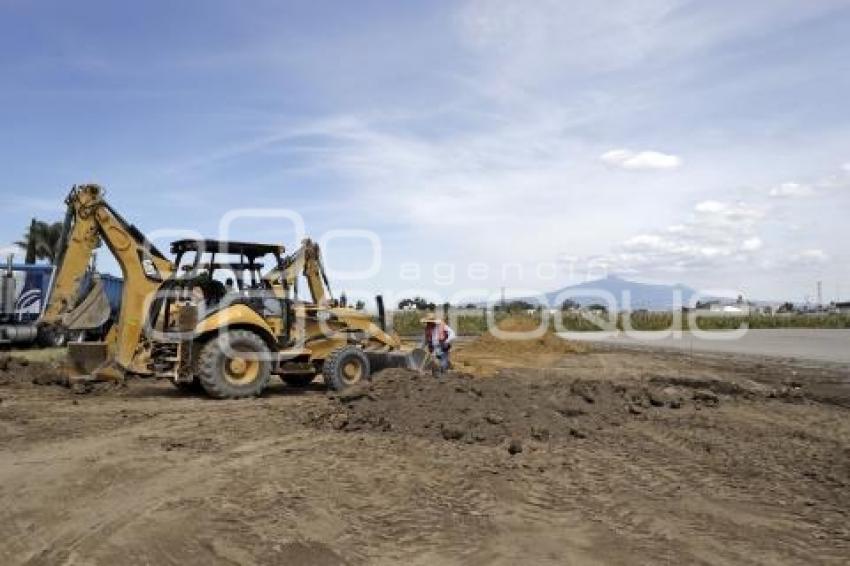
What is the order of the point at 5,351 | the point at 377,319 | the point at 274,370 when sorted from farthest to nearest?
the point at 5,351
the point at 377,319
the point at 274,370

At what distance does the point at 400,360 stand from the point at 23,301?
1744cm

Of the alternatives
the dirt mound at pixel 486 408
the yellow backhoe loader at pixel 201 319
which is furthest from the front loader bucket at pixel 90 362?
the dirt mound at pixel 486 408

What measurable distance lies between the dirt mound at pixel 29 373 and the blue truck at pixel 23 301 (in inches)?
290

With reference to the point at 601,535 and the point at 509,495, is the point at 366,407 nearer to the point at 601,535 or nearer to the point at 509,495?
the point at 509,495

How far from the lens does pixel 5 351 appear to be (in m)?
27.2

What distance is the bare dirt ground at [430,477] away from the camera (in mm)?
6039

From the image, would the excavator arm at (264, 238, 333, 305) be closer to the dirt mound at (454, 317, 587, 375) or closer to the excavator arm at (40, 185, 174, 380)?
the excavator arm at (40, 185, 174, 380)

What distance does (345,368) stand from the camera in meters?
15.6

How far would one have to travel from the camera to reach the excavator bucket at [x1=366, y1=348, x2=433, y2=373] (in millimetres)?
16406

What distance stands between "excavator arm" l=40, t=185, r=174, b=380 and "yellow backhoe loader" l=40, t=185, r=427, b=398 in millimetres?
17

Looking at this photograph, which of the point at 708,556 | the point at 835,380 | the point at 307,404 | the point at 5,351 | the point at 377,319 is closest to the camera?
the point at 708,556

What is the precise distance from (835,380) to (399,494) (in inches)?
586

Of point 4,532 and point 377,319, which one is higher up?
point 377,319

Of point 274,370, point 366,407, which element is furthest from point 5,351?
point 366,407
